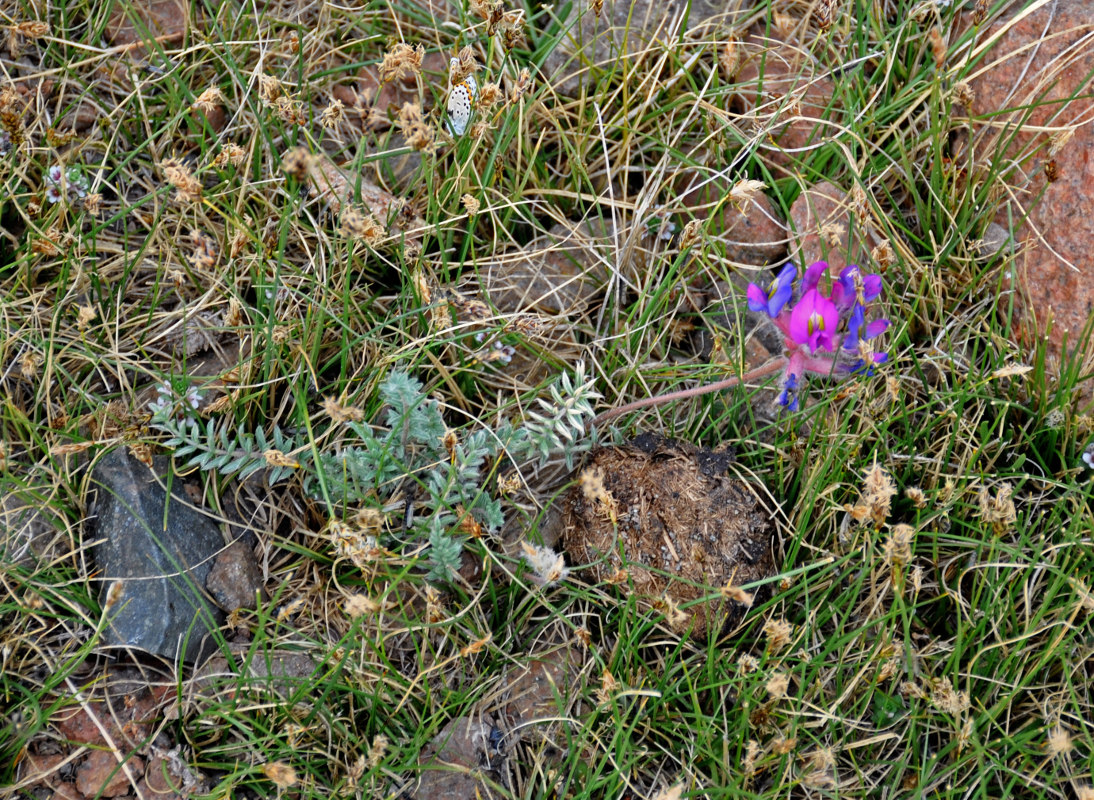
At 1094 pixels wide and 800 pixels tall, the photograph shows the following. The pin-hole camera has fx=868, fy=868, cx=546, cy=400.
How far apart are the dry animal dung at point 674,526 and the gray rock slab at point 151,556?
106cm

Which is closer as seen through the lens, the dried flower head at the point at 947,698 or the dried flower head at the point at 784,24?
the dried flower head at the point at 947,698

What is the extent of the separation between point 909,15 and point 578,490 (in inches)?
79.6

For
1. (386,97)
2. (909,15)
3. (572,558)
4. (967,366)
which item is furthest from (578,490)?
(909,15)

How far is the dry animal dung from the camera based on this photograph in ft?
8.13

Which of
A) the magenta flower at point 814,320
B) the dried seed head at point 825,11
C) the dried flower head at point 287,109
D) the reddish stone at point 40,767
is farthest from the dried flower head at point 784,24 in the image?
the reddish stone at point 40,767

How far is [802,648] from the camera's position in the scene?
96.6 inches

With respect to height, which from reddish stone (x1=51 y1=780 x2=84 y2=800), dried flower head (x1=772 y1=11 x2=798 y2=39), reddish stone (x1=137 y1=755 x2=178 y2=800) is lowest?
reddish stone (x1=51 y1=780 x2=84 y2=800)

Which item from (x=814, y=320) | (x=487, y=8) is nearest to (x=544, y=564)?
(x=814, y=320)

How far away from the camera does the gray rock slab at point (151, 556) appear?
7.77ft

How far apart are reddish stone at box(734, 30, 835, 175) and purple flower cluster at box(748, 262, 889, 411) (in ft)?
2.55

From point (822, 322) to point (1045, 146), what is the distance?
132 cm

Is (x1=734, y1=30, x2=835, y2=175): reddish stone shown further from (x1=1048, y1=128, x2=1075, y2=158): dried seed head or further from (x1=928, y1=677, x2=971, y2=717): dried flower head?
(x1=928, y1=677, x2=971, y2=717): dried flower head

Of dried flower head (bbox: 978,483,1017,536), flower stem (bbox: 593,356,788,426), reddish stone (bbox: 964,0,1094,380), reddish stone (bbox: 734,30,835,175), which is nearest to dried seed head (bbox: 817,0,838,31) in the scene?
reddish stone (bbox: 734,30,835,175)

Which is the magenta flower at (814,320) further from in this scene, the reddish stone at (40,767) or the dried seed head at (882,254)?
the reddish stone at (40,767)
